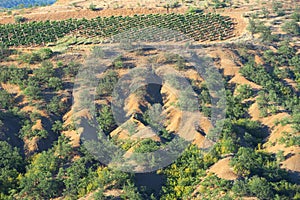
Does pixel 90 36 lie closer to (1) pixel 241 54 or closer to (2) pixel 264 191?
(1) pixel 241 54

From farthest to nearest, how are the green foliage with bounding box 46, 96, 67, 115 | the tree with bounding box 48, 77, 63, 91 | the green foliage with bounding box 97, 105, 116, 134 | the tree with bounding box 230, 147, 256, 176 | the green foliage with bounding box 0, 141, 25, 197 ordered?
the tree with bounding box 48, 77, 63, 91 < the green foliage with bounding box 46, 96, 67, 115 < the green foliage with bounding box 97, 105, 116, 134 < the green foliage with bounding box 0, 141, 25, 197 < the tree with bounding box 230, 147, 256, 176

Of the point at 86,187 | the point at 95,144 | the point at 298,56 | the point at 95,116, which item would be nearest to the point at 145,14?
the point at 298,56

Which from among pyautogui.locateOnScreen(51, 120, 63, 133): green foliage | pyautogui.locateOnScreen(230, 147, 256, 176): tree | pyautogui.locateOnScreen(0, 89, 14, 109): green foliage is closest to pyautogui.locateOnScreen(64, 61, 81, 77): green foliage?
pyautogui.locateOnScreen(0, 89, 14, 109): green foliage

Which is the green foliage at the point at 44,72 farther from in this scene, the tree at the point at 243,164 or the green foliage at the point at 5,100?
the tree at the point at 243,164

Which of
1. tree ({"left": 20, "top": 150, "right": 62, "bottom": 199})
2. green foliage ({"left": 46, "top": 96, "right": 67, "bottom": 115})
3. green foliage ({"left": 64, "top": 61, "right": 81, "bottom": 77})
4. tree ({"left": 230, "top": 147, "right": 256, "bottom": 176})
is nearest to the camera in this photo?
tree ({"left": 20, "top": 150, "right": 62, "bottom": 199})

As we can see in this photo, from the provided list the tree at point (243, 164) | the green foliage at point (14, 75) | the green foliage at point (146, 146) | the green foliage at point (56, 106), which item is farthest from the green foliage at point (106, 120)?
the tree at point (243, 164)

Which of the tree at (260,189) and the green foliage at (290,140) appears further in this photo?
the green foliage at (290,140)

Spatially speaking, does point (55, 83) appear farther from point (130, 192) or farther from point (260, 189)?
point (260, 189)

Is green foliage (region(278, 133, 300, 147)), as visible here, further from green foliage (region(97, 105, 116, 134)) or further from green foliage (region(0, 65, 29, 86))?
green foliage (region(0, 65, 29, 86))

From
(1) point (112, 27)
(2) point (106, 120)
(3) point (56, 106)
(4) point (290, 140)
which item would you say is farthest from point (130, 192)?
(1) point (112, 27)

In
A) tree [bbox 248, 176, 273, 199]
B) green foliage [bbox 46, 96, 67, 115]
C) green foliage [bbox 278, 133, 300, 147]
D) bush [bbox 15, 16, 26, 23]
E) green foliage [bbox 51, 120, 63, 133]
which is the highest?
bush [bbox 15, 16, 26, 23]
